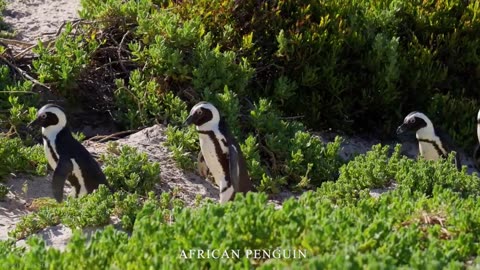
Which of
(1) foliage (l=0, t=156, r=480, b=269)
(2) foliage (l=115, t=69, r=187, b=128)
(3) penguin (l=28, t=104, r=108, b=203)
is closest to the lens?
(1) foliage (l=0, t=156, r=480, b=269)

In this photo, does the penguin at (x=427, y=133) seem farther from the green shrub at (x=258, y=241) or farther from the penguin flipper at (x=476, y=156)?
the green shrub at (x=258, y=241)

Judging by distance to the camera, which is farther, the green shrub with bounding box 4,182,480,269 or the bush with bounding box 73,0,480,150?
the bush with bounding box 73,0,480,150

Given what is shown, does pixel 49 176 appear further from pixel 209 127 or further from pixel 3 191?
pixel 209 127

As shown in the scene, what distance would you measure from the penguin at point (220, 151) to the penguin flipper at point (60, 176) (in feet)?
3.12

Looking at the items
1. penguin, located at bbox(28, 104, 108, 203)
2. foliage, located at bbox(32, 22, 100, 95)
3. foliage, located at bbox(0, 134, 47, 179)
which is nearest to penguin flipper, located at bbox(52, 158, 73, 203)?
penguin, located at bbox(28, 104, 108, 203)

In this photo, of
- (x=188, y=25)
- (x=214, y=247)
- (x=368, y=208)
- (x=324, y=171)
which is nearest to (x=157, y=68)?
(x=188, y=25)

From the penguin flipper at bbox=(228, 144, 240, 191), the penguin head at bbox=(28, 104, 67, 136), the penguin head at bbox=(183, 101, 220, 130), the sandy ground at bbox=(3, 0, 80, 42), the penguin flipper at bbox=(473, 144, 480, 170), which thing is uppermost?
the sandy ground at bbox=(3, 0, 80, 42)

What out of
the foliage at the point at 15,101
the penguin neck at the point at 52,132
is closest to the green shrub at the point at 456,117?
the foliage at the point at 15,101

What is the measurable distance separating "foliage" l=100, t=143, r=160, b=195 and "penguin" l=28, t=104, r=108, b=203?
0.23 metres

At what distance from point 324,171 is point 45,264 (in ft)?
12.1

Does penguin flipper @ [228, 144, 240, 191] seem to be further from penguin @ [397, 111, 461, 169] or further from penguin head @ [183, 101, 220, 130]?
penguin @ [397, 111, 461, 169]

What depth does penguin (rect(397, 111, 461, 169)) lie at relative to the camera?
8953mm

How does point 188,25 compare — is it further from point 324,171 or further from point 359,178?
point 359,178

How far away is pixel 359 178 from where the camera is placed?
23.5ft
